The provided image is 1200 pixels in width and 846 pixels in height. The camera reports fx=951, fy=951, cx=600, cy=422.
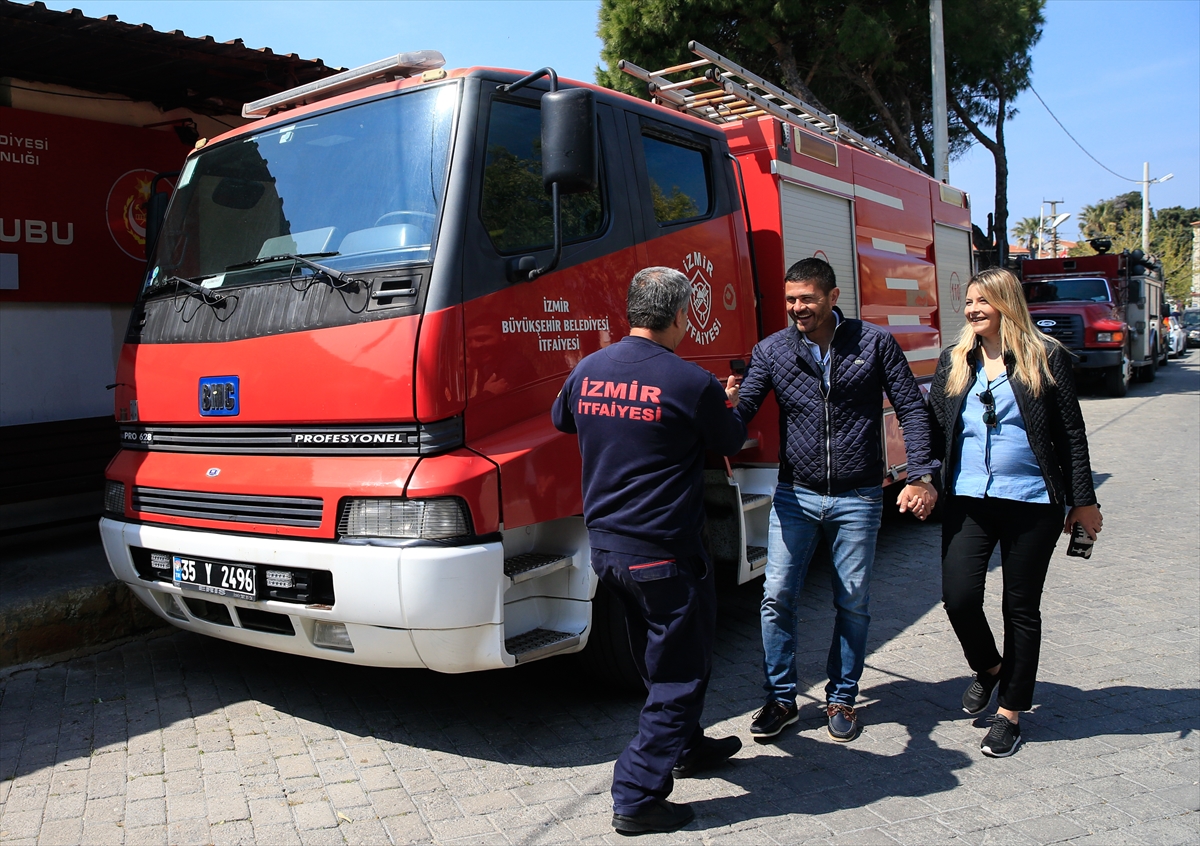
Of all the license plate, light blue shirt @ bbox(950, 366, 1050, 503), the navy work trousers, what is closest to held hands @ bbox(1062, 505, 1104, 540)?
light blue shirt @ bbox(950, 366, 1050, 503)

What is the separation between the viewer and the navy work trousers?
300 cm

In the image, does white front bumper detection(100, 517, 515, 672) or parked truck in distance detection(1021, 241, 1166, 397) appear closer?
white front bumper detection(100, 517, 515, 672)

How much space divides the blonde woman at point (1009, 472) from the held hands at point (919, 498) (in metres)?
0.27

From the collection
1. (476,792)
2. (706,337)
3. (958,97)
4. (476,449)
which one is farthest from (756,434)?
(958,97)

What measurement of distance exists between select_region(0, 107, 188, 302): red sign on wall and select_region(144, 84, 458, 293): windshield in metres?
2.32

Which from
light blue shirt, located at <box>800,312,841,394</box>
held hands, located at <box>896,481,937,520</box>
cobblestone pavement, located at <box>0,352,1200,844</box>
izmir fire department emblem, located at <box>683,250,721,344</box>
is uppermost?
izmir fire department emblem, located at <box>683,250,721,344</box>

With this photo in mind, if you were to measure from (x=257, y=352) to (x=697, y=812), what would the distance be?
91.4 inches

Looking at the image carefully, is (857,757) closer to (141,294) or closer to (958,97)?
(141,294)

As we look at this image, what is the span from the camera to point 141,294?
172 inches

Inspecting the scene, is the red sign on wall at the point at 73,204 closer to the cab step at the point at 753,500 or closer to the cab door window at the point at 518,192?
the cab door window at the point at 518,192

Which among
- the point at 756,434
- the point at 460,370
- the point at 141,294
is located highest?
the point at 141,294

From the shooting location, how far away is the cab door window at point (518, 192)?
11.9ft

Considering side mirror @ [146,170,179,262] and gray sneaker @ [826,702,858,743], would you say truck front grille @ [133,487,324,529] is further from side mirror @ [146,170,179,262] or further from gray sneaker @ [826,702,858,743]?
gray sneaker @ [826,702,858,743]

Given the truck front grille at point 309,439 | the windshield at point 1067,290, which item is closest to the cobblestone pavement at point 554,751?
the truck front grille at point 309,439
